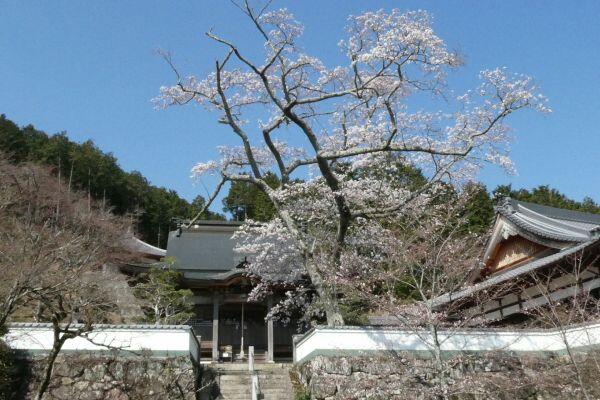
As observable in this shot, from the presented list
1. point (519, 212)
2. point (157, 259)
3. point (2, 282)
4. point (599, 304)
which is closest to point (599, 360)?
point (599, 304)

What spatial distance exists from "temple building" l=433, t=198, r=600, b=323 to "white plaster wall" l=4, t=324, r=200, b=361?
5.40m

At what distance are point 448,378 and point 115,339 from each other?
664 centimetres

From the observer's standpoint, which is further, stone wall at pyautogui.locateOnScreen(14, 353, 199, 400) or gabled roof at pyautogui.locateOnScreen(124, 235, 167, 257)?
gabled roof at pyautogui.locateOnScreen(124, 235, 167, 257)

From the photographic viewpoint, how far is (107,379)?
10.5 meters

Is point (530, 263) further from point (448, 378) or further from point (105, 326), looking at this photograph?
point (105, 326)

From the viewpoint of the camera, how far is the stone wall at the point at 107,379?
33.6 ft

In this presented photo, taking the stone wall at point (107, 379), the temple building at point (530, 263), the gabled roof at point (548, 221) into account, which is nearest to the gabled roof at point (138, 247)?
the stone wall at point (107, 379)

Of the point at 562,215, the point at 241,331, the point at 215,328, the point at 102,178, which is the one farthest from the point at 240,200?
the point at 562,215

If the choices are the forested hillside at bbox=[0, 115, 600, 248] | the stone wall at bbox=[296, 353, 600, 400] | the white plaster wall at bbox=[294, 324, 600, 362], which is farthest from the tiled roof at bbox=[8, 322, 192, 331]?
the forested hillside at bbox=[0, 115, 600, 248]

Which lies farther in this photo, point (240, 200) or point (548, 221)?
point (240, 200)

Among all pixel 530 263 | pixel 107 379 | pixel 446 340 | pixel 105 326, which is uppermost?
pixel 530 263

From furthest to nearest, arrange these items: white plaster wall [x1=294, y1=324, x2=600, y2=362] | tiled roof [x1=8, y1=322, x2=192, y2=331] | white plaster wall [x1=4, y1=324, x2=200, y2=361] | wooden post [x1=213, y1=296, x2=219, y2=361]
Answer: wooden post [x1=213, y1=296, x2=219, y2=361], white plaster wall [x1=294, y1=324, x2=600, y2=362], tiled roof [x1=8, y1=322, x2=192, y2=331], white plaster wall [x1=4, y1=324, x2=200, y2=361]

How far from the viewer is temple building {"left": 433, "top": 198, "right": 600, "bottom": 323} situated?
12.8m

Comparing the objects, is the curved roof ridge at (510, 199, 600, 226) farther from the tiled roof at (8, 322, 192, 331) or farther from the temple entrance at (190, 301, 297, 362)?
the tiled roof at (8, 322, 192, 331)
